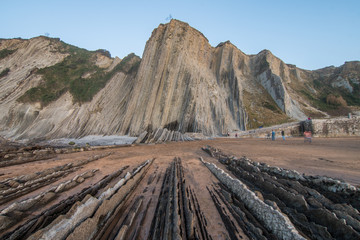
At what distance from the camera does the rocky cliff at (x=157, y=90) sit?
96.6 ft

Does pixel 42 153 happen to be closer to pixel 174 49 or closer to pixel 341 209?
pixel 341 209

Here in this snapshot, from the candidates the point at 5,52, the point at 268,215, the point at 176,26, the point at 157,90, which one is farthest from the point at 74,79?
the point at 268,215

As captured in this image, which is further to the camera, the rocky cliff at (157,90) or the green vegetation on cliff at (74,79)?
the green vegetation on cliff at (74,79)

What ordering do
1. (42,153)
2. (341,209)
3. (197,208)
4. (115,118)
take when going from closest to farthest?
1. (341,209)
2. (197,208)
3. (42,153)
4. (115,118)

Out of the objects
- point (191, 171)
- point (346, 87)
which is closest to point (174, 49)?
point (191, 171)

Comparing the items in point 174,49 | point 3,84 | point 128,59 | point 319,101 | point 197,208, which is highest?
point 128,59

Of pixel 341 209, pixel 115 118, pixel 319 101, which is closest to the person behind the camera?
pixel 341 209

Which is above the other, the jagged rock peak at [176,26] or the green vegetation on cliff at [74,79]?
the jagged rock peak at [176,26]

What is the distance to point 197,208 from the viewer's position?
11.9ft

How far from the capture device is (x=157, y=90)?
96.3 ft

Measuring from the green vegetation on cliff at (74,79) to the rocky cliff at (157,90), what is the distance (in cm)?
23

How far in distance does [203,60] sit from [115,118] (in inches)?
978

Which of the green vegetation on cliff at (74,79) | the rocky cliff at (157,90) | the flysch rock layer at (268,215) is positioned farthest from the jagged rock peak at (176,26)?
the flysch rock layer at (268,215)

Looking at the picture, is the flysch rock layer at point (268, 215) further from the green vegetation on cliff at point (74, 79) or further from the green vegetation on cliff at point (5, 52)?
the green vegetation on cliff at point (5, 52)
